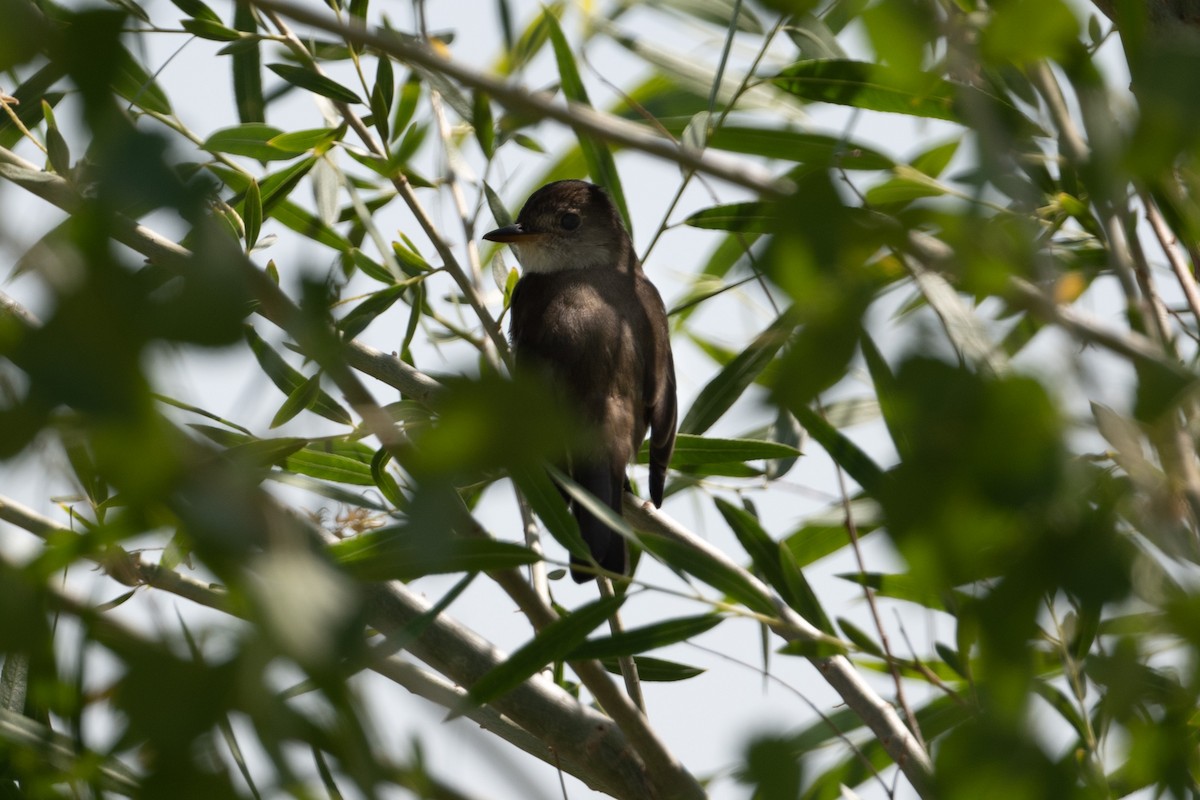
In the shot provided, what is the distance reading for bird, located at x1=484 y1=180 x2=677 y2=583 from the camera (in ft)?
13.0

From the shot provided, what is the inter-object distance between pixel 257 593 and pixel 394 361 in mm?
2340

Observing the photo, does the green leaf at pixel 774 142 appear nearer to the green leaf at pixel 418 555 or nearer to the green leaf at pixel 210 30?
the green leaf at pixel 210 30

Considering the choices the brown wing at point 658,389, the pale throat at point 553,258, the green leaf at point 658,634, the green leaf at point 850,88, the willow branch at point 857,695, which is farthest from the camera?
the pale throat at point 553,258

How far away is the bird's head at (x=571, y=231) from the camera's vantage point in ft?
18.2

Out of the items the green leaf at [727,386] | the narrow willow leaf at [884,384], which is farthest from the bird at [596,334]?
the narrow willow leaf at [884,384]

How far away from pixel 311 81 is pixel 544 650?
1.88m

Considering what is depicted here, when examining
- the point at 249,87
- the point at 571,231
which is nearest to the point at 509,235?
the point at 571,231

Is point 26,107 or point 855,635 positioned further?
point 26,107

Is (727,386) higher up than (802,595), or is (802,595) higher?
(727,386)

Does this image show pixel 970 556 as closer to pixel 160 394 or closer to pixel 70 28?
pixel 160 394

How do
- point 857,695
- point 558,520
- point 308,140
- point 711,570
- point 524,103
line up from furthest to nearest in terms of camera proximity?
point 308,140, point 857,695, point 711,570, point 558,520, point 524,103

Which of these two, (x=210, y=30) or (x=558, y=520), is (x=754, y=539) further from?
(x=210, y=30)

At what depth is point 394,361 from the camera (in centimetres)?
324

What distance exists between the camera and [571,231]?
18.7 ft
